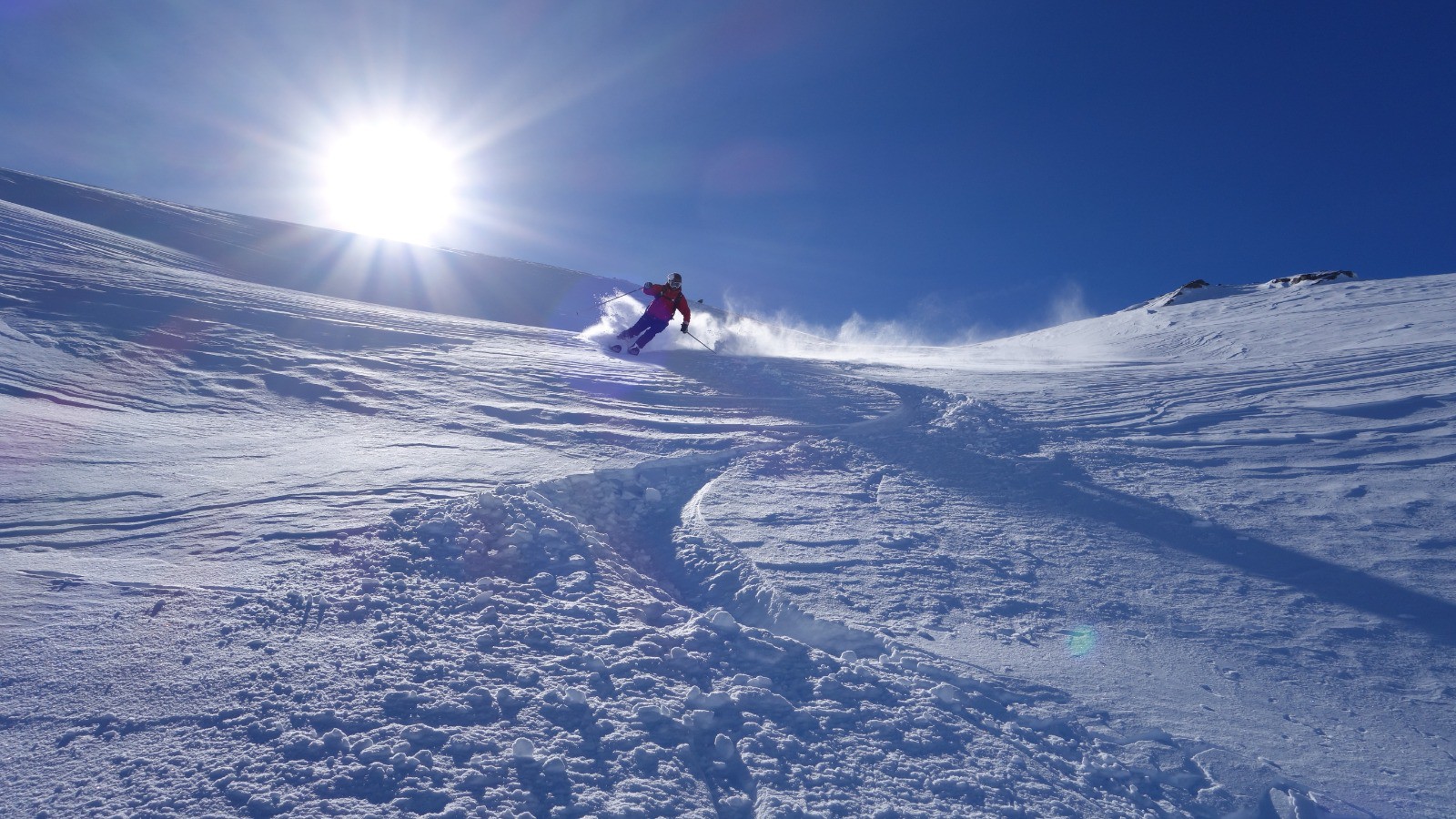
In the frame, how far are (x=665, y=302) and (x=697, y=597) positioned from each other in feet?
34.5

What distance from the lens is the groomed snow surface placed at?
3055 mm

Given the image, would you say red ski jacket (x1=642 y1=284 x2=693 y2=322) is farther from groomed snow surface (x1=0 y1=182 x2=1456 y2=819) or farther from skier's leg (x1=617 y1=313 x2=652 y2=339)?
groomed snow surface (x1=0 y1=182 x2=1456 y2=819)

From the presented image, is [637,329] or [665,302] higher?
[665,302]

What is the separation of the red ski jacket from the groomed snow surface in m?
5.21

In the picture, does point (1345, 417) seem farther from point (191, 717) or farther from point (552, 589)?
point (191, 717)

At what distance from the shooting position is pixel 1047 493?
683cm

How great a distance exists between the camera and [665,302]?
48.3 ft

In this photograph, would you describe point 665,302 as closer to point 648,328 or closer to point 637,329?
point 648,328

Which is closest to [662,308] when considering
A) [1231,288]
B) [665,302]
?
[665,302]

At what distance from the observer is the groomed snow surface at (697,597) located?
3.05m

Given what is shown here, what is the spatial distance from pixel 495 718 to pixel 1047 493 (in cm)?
535

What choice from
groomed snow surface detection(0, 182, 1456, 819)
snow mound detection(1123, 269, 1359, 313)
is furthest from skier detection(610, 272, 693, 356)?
snow mound detection(1123, 269, 1359, 313)

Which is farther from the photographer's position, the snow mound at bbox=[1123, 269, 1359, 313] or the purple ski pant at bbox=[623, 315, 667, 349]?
the snow mound at bbox=[1123, 269, 1359, 313]

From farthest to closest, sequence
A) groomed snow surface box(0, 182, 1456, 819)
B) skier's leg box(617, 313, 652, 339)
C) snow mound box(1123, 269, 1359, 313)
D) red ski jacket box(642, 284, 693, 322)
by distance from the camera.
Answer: snow mound box(1123, 269, 1359, 313)
skier's leg box(617, 313, 652, 339)
red ski jacket box(642, 284, 693, 322)
groomed snow surface box(0, 182, 1456, 819)
